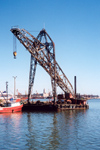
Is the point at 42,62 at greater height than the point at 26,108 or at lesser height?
greater

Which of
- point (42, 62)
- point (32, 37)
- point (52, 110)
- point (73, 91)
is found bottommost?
point (52, 110)

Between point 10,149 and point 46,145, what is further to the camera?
point 46,145

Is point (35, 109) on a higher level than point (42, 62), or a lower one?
lower

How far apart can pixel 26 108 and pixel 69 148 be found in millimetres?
46539

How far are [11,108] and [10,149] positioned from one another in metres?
39.8

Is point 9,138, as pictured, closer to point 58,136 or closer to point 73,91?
point 58,136

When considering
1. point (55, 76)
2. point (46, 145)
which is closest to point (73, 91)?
point (55, 76)

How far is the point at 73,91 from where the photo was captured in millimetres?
80000

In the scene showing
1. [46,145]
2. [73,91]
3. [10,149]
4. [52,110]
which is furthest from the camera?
[73,91]

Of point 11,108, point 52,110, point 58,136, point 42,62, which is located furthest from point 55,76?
point 58,136

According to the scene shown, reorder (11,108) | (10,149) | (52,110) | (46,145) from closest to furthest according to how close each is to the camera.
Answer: (10,149), (46,145), (11,108), (52,110)

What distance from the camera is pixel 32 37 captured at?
6475cm

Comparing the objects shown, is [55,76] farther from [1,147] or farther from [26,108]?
[1,147]

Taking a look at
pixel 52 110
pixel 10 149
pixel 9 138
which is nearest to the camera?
pixel 10 149
